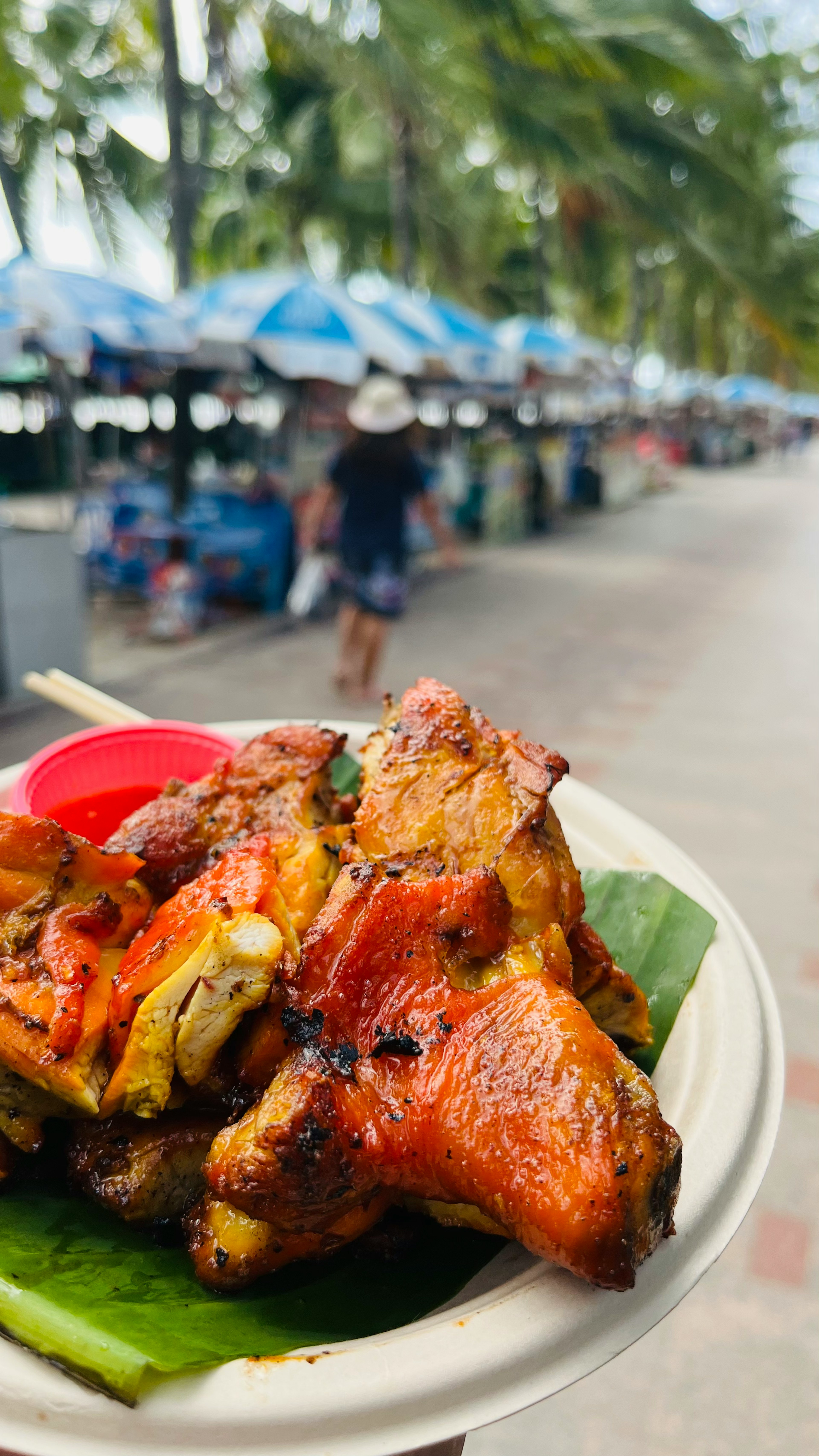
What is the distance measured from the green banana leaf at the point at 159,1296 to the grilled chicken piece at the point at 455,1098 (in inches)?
4.2

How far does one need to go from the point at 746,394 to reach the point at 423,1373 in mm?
39510

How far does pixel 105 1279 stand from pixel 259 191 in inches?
1023

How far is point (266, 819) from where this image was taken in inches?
55.6

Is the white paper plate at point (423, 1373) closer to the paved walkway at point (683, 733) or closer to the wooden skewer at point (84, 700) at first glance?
the wooden skewer at point (84, 700)

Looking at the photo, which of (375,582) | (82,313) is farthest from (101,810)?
(82,313)

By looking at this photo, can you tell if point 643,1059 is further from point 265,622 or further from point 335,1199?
point 265,622

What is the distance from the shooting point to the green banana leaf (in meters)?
0.87

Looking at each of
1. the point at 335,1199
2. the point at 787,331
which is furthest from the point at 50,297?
the point at 787,331

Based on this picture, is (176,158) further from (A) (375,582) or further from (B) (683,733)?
(B) (683,733)

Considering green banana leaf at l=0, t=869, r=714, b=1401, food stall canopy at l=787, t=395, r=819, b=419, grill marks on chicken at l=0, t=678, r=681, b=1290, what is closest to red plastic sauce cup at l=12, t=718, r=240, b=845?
grill marks on chicken at l=0, t=678, r=681, b=1290

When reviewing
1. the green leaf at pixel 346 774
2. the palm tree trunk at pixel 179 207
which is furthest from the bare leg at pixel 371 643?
the green leaf at pixel 346 774

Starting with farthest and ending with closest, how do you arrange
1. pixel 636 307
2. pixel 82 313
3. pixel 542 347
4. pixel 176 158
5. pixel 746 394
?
pixel 746 394 → pixel 636 307 → pixel 542 347 → pixel 176 158 → pixel 82 313

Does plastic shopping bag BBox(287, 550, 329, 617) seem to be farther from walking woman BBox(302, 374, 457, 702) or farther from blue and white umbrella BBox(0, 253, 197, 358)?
blue and white umbrella BBox(0, 253, 197, 358)

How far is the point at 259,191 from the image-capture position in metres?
22.7
